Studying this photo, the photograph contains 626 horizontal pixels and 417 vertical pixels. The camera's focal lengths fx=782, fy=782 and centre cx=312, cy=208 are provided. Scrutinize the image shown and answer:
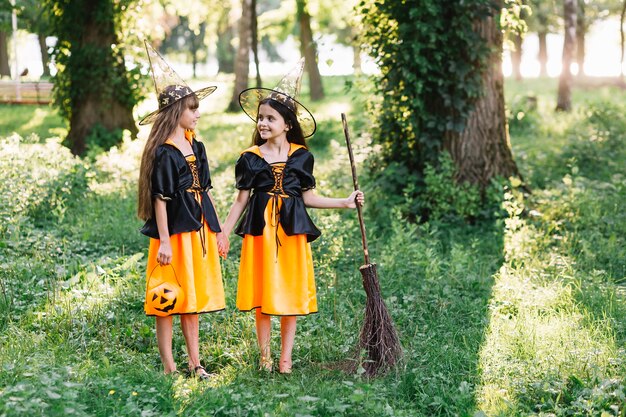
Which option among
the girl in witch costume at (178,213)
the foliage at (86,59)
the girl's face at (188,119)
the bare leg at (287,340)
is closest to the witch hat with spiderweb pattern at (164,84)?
the girl in witch costume at (178,213)

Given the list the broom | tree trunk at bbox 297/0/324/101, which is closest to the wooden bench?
tree trunk at bbox 297/0/324/101

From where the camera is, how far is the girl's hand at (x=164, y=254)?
17.0 feet

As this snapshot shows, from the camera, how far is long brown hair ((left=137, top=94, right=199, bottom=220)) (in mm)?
5216

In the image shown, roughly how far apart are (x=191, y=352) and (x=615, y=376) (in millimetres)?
2827

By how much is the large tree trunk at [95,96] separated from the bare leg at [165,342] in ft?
30.7

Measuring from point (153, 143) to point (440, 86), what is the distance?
5.18 m

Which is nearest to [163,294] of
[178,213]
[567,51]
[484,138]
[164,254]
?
[164,254]

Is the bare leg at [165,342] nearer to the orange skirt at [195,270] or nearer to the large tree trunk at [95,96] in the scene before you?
the orange skirt at [195,270]

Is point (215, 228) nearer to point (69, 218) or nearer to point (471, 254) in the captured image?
point (471, 254)

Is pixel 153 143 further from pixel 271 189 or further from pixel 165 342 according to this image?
pixel 165 342

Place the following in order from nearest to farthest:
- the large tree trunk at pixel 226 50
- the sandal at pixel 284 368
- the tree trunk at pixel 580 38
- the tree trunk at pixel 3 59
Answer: the sandal at pixel 284 368 < the tree trunk at pixel 3 59 < the tree trunk at pixel 580 38 < the large tree trunk at pixel 226 50

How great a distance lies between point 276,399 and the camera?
4766 mm

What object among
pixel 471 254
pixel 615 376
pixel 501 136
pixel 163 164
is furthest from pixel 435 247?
pixel 163 164

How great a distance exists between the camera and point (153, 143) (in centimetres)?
528
